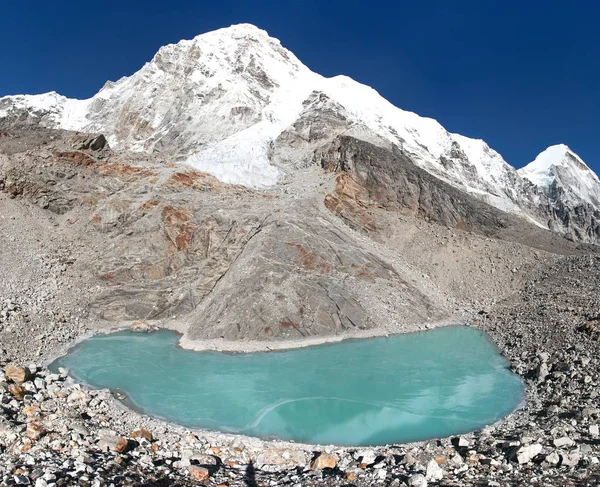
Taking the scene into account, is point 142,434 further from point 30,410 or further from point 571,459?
point 571,459

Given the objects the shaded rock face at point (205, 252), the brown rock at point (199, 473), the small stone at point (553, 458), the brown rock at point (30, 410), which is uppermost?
the shaded rock face at point (205, 252)

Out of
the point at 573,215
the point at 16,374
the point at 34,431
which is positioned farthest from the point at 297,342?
the point at 573,215

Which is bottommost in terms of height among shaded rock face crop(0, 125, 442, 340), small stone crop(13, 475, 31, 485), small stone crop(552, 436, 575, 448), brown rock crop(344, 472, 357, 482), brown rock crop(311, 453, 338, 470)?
small stone crop(13, 475, 31, 485)

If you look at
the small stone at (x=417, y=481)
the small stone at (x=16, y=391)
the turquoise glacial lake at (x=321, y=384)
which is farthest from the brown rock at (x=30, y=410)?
the small stone at (x=417, y=481)

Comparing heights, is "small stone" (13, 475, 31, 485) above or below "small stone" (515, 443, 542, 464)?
below

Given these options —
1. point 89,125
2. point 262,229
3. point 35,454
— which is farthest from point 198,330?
point 89,125

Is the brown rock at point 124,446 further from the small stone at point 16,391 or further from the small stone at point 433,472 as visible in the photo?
the small stone at point 433,472

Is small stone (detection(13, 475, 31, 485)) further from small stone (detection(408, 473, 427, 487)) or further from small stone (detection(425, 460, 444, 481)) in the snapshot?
small stone (detection(425, 460, 444, 481))

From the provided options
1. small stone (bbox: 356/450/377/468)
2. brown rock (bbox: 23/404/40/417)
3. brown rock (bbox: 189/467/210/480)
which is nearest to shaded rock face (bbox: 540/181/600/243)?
small stone (bbox: 356/450/377/468)
